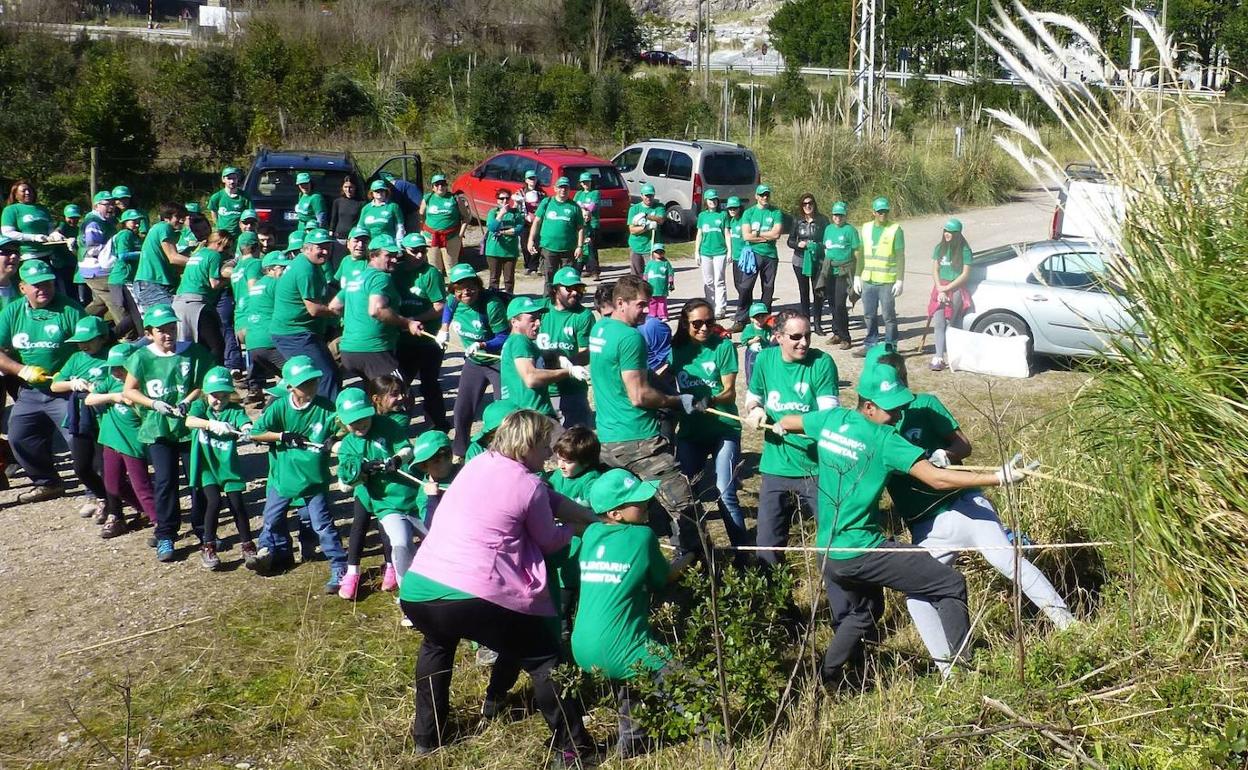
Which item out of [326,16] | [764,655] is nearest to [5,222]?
[764,655]

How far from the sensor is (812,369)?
701 cm

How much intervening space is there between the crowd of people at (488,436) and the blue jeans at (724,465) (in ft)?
0.07

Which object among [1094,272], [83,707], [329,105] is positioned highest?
[329,105]

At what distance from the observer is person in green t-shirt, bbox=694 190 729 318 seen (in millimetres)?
14461

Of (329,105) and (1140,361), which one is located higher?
(329,105)

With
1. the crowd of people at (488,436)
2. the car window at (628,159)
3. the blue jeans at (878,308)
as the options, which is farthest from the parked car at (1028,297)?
the car window at (628,159)

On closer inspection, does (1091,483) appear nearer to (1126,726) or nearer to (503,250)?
(1126,726)

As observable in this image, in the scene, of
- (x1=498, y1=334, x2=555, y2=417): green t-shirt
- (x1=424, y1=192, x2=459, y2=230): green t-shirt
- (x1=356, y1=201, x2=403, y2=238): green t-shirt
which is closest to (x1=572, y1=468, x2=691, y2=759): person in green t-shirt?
(x1=498, y1=334, x2=555, y2=417): green t-shirt

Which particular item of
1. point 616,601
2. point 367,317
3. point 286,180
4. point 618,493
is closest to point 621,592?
point 616,601

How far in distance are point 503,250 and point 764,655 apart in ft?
36.3

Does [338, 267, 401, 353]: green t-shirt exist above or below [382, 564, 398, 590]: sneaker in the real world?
above

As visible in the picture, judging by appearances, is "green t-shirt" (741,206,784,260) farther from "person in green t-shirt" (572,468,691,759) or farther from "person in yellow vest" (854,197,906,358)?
"person in green t-shirt" (572,468,691,759)

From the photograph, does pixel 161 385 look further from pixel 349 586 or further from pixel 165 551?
pixel 349 586

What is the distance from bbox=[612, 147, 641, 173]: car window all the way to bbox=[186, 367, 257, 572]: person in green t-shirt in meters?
14.6
